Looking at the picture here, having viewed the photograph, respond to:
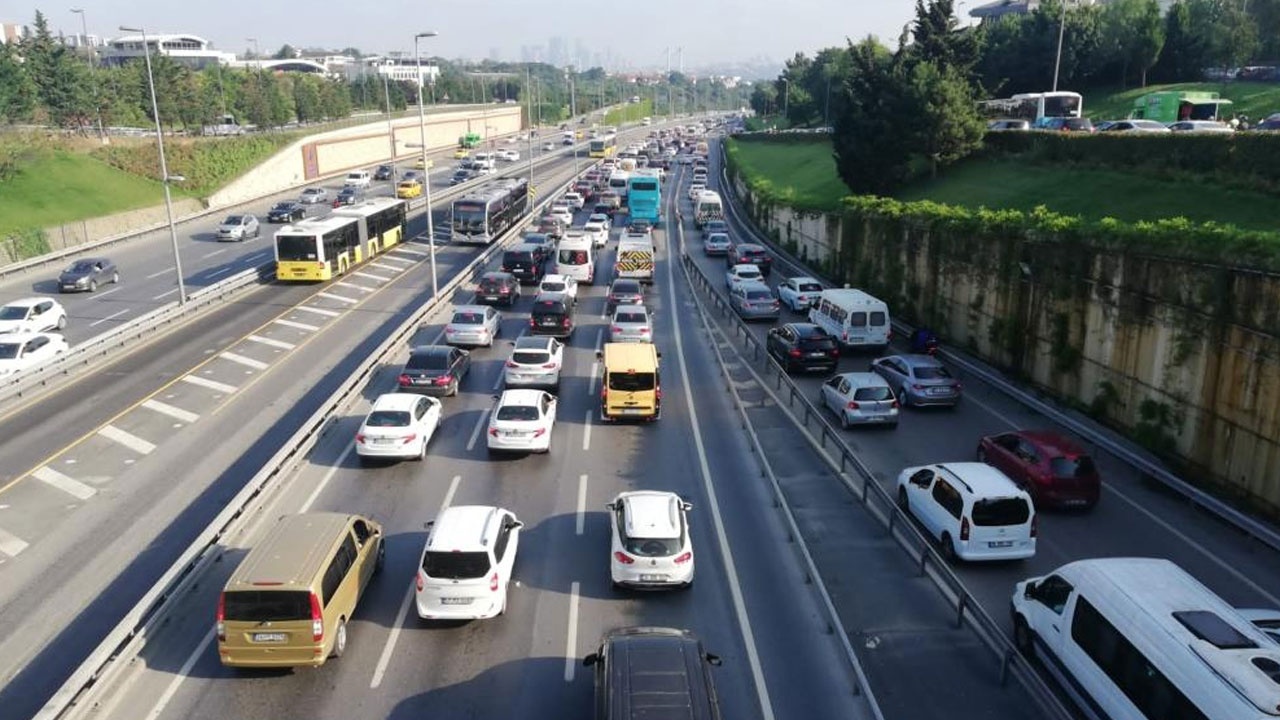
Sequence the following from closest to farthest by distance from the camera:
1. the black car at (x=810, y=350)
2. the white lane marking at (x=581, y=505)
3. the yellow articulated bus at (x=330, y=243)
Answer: the white lane marking at (x=581, y=505) → the black car at (x=810, y=350) → the yellow articulated bus at (x=330, y=243)

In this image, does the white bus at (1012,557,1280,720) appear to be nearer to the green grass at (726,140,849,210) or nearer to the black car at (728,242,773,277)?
the black car at (728,242,773,277)

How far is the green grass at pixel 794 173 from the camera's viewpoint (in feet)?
200

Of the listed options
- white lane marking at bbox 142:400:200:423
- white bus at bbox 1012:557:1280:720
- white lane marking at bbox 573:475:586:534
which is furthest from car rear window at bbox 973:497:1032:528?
white lane marking at bbox 142:400:200:423

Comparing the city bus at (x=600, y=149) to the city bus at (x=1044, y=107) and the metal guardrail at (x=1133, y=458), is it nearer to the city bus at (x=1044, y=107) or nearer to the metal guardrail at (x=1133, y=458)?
the city bus at (x=1044, y=107)

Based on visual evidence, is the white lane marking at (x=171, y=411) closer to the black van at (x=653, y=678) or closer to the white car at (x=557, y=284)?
the white car at (x=557, y=284)

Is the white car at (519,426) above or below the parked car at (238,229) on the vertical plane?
below

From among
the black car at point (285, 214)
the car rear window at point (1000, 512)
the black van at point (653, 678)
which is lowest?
the car rear window at point (1000, 512)

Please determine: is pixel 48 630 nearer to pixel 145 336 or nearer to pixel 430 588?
pixel 430 588

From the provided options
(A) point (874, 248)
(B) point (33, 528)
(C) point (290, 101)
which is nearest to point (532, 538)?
(B) point (33, 528)

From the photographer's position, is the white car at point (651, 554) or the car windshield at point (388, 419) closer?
the white car at point (651, 554)

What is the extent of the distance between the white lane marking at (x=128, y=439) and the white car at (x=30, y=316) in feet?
35.2

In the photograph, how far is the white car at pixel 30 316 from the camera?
3308cm

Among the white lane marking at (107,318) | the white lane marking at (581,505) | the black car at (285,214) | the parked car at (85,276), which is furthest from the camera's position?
the black car at (285,214)

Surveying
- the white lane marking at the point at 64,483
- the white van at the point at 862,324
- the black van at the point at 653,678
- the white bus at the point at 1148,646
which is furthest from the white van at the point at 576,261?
the black van at the point at 653,678
